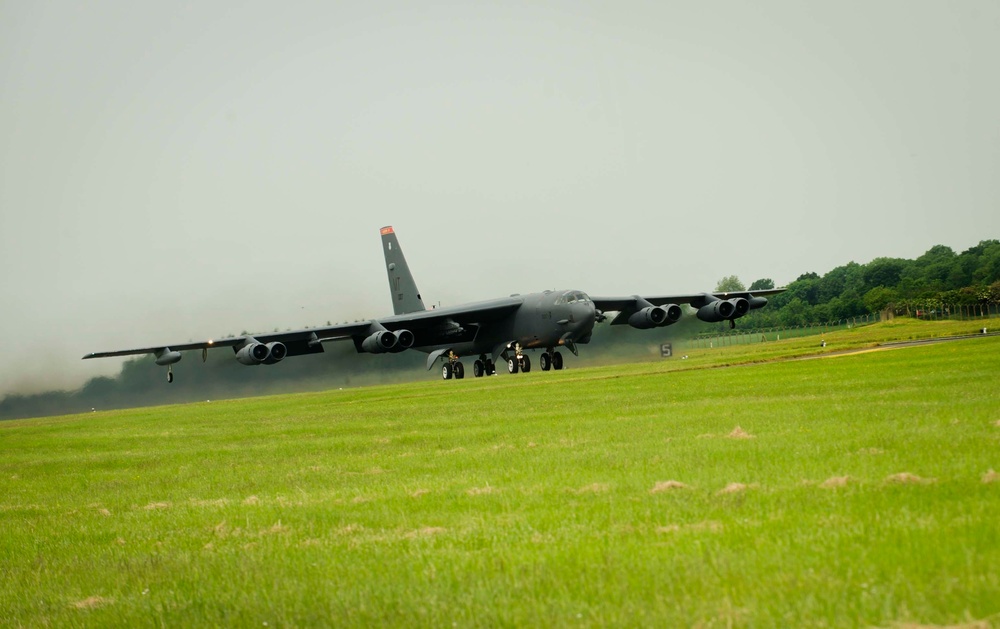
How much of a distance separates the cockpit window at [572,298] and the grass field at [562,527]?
36.6 metres

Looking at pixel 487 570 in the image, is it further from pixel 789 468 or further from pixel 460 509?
pixel 789 468

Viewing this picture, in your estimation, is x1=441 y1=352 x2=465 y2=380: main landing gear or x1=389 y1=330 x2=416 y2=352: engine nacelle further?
x1=441 y1=352 x2=465 y2=380: main landing gear

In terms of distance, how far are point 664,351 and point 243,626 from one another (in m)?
59.4

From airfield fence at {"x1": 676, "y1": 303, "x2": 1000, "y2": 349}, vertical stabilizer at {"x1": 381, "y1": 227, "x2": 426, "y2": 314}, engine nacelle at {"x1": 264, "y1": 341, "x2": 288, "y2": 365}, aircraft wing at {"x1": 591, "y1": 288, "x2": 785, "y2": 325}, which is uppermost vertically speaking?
vertical stabilizer at {"x1": 381, "y1": 227, "x2": 426, "y2": 314}

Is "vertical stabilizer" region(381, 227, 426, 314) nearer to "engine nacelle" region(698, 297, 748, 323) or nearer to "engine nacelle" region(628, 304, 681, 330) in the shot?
"engine nacelle" region(628, 304, 681, 330)

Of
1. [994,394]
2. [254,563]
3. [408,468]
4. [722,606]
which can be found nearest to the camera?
[722,606]

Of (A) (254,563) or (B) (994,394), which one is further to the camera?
(B) (994,394)

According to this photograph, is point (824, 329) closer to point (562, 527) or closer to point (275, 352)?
point (275, 352)

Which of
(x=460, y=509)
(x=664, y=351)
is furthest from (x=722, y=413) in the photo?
(x=664, y=351)

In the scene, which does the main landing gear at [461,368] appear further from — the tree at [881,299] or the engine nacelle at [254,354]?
the tree at [881,299]

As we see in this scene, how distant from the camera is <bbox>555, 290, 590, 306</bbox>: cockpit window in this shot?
55094 millimetres

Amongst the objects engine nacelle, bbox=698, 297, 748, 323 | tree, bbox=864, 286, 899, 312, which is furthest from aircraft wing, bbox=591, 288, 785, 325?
tree, bbox=864, 286, 899, 312

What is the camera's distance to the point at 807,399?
18672 millimetres

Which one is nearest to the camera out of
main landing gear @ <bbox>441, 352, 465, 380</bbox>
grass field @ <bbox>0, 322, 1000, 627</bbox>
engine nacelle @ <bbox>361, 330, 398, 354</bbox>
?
grass field @ <bbox>0, 322, 1000, 627</bbox>
